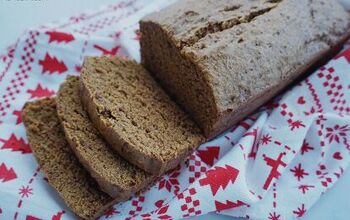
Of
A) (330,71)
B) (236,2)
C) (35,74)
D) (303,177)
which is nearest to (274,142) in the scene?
(303,177)

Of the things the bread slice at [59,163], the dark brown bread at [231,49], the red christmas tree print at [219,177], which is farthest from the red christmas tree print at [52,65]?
the red christmas tree print at [219,177]

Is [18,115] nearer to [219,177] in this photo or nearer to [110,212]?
[110,212]

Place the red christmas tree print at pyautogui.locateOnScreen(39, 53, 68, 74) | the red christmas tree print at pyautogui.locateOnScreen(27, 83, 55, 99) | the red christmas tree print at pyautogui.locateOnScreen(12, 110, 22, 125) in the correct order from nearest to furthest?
the red christmas tree print at pyautogui.locateOnScreen(12, 110, 22, 125) < the red christmas tree print at pyautogui.locateOnScreen(27, 83, 55, 99) < the red christmas tree print at pyautogui.locateOnScreen(39, 53, 68, 74)

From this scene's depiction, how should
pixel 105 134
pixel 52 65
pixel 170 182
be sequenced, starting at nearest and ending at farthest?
pixel 105 134 → pixel 170 182 → pixel 52 65

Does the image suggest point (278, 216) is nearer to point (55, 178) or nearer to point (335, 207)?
point (335, 207)

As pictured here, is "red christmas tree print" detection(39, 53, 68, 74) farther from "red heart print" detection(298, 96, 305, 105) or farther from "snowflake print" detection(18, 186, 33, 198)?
"red heart print" detection(298, 96, 305, 105)

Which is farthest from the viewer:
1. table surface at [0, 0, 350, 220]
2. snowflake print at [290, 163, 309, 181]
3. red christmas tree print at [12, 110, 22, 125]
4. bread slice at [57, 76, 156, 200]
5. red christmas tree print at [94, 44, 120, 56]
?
table surface at [0, 0, 350, 220]

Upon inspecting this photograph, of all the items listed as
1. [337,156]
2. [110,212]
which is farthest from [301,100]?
[110,212]

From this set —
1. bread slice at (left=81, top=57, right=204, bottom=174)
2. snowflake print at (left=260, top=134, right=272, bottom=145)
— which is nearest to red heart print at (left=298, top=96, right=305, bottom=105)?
snowflake print at (left=260, top=134, right=272, bottom=145)
